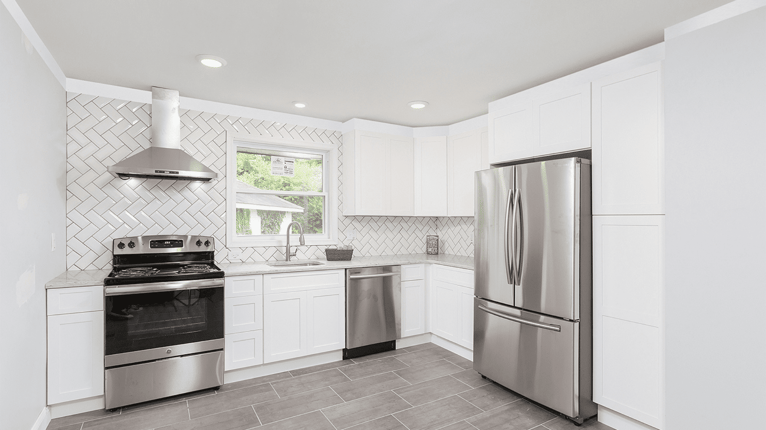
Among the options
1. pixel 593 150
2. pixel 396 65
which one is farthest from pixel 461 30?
pixel 593 150

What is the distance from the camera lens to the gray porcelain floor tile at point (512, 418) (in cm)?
246

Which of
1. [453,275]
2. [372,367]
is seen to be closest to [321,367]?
[372,367]

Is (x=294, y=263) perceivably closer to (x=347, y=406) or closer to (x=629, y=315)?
(x=347, y=406)

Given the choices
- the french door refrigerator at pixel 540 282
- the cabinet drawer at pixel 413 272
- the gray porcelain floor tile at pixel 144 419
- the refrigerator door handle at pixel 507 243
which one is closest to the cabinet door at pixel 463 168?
the cabinet drawer at pixel 413 272

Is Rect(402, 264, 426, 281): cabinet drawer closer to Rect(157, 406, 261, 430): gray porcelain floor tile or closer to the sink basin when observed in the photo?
the sink basin

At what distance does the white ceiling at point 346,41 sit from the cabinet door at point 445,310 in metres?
1.89

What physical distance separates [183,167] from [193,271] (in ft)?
2.76

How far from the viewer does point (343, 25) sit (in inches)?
84.8

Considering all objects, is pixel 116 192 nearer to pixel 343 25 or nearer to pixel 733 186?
pixel 343 25

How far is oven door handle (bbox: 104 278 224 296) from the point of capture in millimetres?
2596

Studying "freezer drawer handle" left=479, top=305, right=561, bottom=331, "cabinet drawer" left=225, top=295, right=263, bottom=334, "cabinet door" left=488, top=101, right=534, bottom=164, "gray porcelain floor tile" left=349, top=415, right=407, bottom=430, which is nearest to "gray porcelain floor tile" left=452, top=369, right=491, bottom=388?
"freezer drawer handle" left=479, top=305, right=561, bottom=331

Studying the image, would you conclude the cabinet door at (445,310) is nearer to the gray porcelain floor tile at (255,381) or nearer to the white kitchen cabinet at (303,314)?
the white kitchen cabinet at (303,314)

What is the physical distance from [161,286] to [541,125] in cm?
306

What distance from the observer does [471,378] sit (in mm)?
3215
